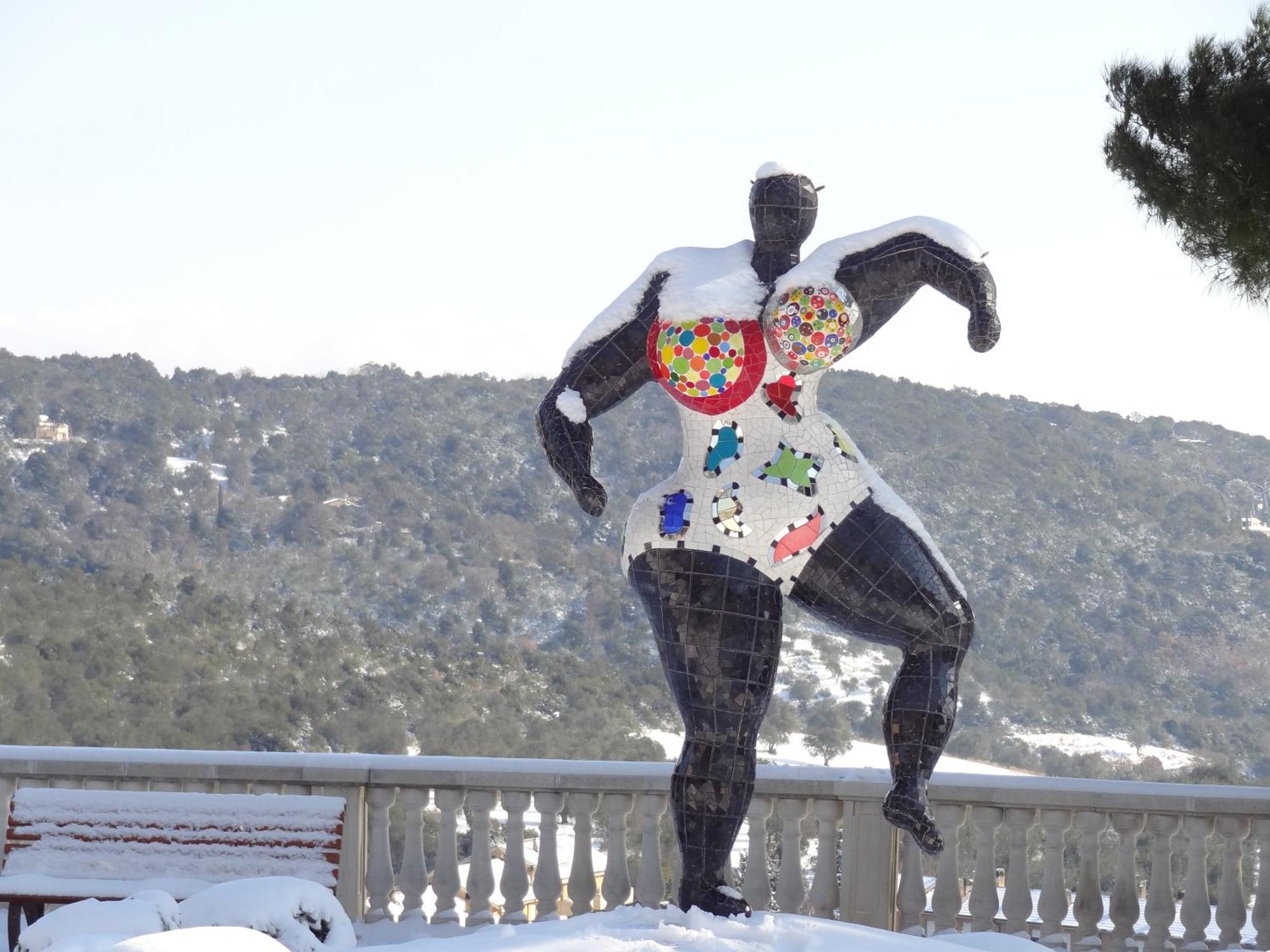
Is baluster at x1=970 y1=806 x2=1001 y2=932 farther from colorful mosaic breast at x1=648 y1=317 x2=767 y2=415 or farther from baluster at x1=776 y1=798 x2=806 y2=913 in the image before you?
colorful mosaic breast at x1=648 y1=317 x2=767 y2=415

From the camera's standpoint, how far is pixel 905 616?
4102 mm

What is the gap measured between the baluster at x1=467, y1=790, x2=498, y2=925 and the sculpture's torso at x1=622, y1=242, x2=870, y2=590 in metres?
1.70

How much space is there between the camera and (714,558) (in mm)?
4117

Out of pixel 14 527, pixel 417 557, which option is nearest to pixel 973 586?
pixel 417 557

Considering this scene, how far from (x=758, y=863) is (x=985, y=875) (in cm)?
78

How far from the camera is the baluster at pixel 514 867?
5613mm

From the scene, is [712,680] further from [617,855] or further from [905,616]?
[617,855]

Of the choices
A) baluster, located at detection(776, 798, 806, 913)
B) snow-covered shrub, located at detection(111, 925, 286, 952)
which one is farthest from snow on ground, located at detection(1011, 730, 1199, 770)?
snow-covered shrub, located at detection(111, 925, 286, 952)

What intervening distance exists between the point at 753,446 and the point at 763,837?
6.14ft

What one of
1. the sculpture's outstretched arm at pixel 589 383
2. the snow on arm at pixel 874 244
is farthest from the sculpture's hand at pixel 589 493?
the snow on arm at pixel 874 244

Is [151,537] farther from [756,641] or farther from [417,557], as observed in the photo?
[756,641]

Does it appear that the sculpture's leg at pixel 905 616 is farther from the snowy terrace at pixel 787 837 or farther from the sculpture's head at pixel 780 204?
the snowy terrace at pixel 787 837

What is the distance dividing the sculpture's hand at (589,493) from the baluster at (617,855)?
5.40 ft

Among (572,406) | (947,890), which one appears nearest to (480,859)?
(947,890)
